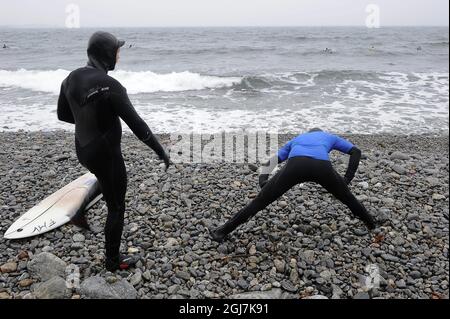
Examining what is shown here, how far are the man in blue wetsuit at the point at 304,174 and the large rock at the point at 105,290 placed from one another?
1.27 meters

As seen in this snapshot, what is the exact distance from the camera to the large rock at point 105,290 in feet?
11.8

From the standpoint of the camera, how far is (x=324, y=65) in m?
27.0

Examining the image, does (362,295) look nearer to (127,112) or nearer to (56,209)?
(127,112)

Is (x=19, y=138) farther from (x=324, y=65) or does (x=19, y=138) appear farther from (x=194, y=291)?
(x=324, y=65)

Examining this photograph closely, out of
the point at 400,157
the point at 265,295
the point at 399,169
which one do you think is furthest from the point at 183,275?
the point at 400,157

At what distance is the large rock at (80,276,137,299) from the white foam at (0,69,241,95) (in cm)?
1540

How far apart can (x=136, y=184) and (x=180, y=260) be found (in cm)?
241

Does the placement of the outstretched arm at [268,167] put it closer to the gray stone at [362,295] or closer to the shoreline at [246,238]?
the shoreline at [246,238]

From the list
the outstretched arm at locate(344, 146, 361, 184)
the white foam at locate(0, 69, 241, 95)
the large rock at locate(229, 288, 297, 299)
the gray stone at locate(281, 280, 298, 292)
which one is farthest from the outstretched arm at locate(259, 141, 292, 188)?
the white foam at locate(0, 69, 241, 95)

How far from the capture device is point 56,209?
5.15 metres

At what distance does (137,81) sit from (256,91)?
7.30 meters

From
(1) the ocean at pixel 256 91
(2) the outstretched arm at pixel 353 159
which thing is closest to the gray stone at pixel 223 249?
(2) the outstretched arm at pixel 353 159

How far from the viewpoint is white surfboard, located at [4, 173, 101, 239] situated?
15.3 feet
